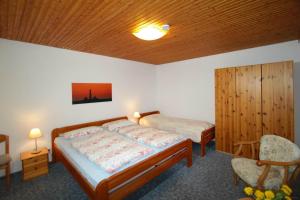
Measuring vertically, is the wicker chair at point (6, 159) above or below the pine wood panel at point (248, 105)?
below

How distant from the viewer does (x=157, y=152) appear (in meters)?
2.48

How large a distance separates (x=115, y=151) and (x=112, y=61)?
2802 millimetres

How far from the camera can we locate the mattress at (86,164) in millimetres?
1822

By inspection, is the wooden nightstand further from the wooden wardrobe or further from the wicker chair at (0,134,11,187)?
the wooden wardrobe

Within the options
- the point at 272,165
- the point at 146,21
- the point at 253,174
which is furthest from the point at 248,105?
the point at 146,21

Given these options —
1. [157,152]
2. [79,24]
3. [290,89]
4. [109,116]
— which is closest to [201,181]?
[157,152]

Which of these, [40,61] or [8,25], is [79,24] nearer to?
[8,25]

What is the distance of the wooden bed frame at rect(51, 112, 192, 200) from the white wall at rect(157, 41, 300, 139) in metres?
1.89

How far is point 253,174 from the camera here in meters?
2.01

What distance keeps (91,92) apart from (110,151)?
78.7 inches

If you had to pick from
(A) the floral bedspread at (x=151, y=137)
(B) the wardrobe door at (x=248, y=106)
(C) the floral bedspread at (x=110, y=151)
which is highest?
(B) the wardrobe door at (x=248, y=106)

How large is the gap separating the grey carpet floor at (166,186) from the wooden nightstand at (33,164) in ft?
0.37

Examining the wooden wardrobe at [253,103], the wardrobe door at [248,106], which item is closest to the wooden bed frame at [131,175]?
the wooden wardrobe at [253,103]

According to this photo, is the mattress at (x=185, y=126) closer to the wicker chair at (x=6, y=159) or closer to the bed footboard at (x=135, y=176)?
the bed footboard at (x=135, y=176)
